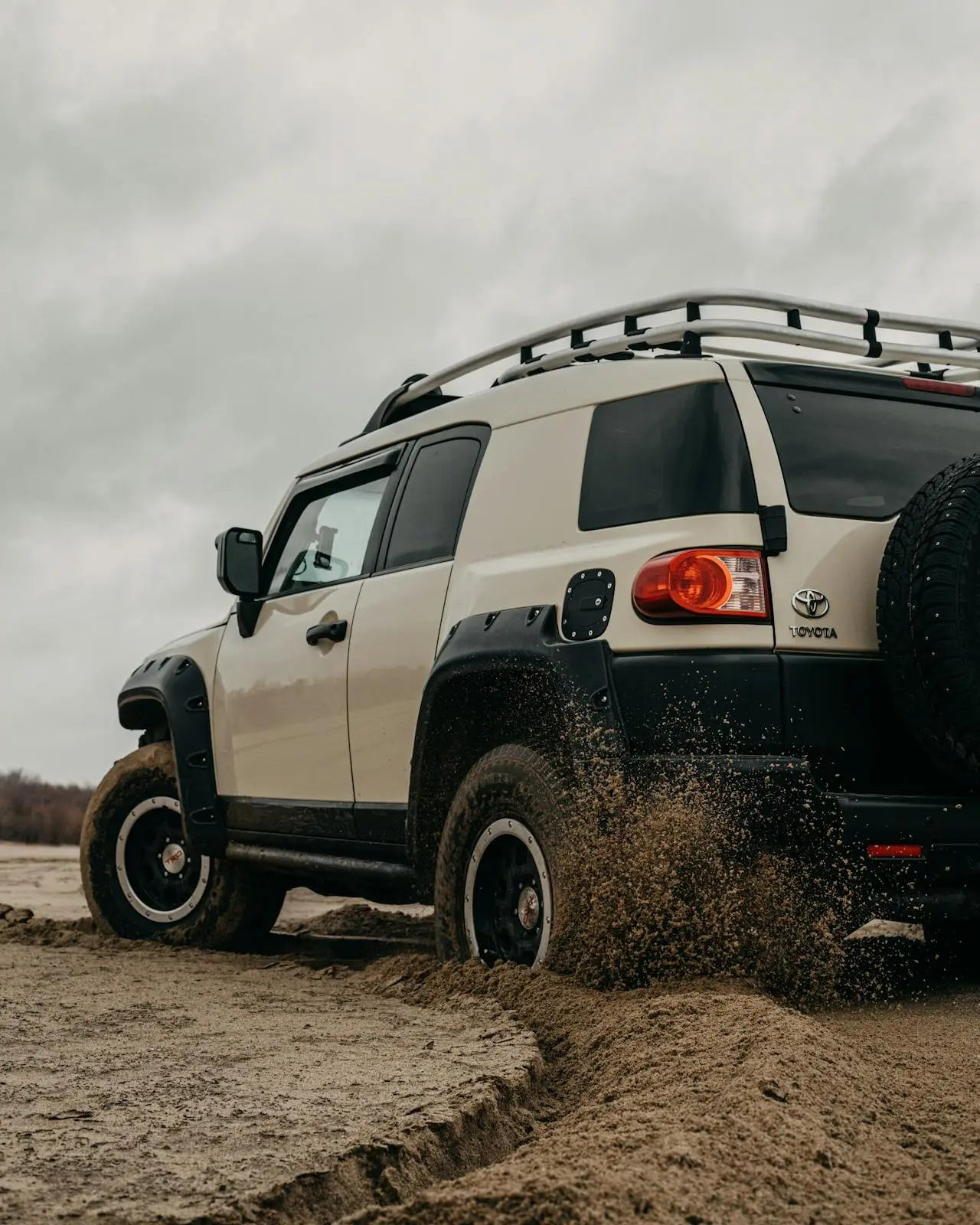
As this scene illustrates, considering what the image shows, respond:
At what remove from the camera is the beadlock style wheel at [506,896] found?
451 centimetres

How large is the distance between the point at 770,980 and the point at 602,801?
2.27 ft

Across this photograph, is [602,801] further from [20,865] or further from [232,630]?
[20,865]

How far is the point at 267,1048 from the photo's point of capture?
3793 millimetres

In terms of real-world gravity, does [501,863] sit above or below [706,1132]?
above

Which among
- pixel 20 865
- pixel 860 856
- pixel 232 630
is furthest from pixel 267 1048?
pixel 20 865

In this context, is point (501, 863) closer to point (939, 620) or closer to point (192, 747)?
point (939, 620)

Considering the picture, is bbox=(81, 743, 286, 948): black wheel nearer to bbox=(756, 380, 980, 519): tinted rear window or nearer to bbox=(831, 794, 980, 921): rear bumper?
bbox=(831, 794, 980, 921): rear bumper

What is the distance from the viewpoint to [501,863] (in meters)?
4.72

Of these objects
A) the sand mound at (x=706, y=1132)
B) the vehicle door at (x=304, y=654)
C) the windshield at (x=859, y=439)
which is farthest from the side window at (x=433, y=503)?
the sand mound at (x=706, y=1132)

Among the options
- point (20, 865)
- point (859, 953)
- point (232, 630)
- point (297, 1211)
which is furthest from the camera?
point (20, 865)

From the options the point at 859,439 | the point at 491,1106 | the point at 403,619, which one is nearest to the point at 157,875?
the point at 403,619

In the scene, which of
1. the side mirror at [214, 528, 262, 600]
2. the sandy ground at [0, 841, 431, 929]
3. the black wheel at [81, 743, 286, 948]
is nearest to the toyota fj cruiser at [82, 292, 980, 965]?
the side mirror at [214, 528, 262, 600]

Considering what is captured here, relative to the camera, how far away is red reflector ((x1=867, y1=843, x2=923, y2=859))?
4277 millimetres

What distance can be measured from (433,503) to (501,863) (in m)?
1.45
